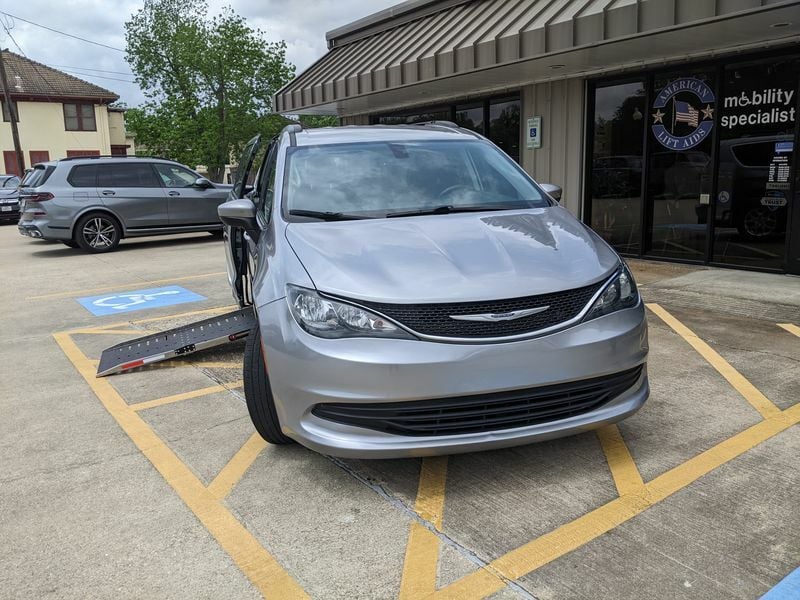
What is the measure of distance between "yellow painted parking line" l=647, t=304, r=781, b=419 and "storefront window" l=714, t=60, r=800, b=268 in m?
2.76

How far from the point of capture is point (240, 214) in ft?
13.4

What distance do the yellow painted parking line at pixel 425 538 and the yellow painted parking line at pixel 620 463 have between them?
0.81 meters

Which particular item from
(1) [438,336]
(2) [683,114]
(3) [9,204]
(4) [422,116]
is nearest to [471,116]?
(4) [422,116]

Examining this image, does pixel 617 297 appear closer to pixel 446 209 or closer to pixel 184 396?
pixel 446 209

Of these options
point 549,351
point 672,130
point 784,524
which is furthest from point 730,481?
point 672,130

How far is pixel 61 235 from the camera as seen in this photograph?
1241cm

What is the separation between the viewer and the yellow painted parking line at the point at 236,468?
10.3 feet

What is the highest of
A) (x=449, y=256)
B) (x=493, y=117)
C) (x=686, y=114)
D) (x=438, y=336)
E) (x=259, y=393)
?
(x=493, y=117)

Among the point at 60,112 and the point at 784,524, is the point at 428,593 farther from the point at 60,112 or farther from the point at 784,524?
the point at 60,112

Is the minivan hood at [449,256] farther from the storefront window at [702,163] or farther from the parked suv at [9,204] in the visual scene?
the parked suv at [9,204]

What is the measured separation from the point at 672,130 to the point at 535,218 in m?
6.10

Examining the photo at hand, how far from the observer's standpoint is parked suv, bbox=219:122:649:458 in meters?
2.74

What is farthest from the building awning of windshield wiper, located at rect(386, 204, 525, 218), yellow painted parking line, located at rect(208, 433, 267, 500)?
yellow painted parking line, located at rect(208, 433, 267, 500)

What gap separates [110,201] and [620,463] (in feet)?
39.1
